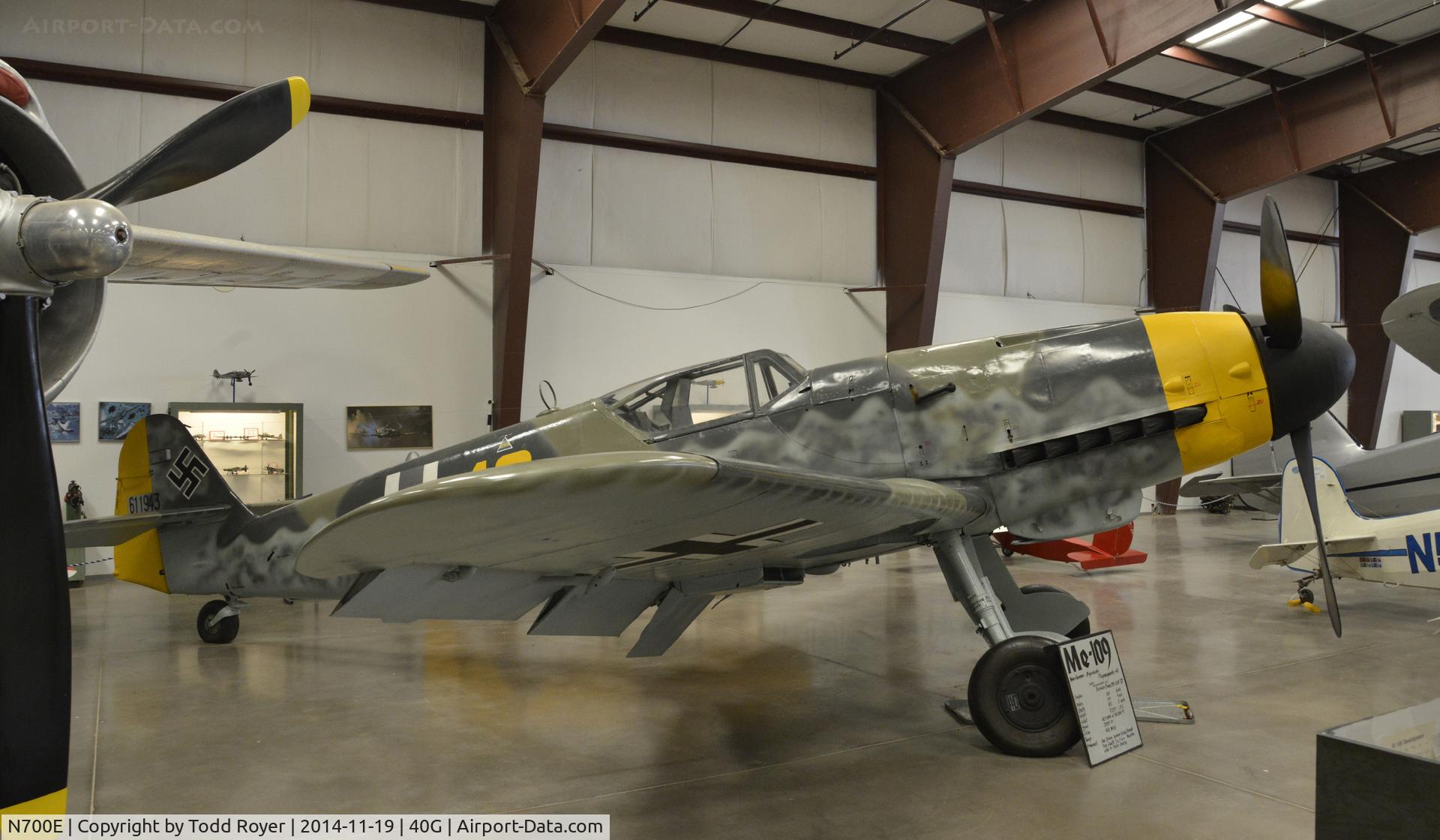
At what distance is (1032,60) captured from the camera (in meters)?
12.4

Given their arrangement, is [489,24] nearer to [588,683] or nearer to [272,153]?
[272,153]

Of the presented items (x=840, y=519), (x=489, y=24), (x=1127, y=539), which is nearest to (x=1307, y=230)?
(x=1127, y=539)

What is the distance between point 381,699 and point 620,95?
10541 mm

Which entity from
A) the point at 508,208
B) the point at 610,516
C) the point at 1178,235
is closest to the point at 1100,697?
the point at 610,516

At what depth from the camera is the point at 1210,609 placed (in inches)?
302

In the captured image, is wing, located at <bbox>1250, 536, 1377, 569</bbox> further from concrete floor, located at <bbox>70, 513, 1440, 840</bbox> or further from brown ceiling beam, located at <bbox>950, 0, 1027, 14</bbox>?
brown ceiling beam, located at <bbox>950, 0, 1027, 14</bbox>

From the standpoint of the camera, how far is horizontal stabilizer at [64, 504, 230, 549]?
5914 millimetres

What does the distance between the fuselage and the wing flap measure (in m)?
0.59

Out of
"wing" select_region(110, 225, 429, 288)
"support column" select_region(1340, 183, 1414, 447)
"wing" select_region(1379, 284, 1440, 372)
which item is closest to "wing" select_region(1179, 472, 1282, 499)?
"wing" select_region(1379, 284, 1440, 372)

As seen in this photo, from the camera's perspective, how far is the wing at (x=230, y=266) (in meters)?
4.75

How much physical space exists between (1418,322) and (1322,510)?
1.87 metres

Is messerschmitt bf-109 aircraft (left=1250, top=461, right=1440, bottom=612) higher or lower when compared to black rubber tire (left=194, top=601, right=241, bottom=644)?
higher

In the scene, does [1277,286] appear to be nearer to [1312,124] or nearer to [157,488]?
[157,488]


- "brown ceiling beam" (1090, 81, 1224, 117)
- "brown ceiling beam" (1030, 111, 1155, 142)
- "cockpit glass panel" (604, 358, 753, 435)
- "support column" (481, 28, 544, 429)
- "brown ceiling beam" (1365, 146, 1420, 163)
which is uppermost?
"brown ceiling beam" (1090, 81, 1224, 117)
